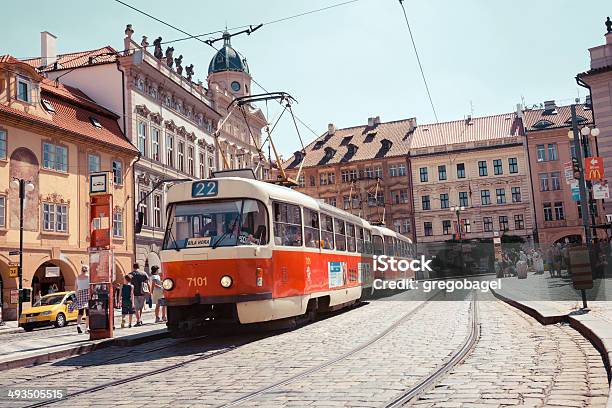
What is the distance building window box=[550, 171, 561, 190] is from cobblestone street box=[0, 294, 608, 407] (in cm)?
5138

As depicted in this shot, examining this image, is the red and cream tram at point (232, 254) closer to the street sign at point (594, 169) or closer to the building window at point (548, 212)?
the street sign at point (594, 169)

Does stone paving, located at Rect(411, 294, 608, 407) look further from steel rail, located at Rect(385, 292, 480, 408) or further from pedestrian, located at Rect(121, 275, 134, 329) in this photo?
pedestrian, located at Rect(121, 275, 134, 329)

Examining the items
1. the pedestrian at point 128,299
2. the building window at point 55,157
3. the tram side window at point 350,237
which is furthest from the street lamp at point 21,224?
the tram side window at point 350,237

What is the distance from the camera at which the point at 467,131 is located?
6812cm

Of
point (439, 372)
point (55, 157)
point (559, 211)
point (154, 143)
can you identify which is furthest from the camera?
point (559, 211)

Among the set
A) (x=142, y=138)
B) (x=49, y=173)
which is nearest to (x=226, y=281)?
(x=49, y=173)

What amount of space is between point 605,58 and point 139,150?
26.3 m

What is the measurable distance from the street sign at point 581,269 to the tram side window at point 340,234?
19.8 ft

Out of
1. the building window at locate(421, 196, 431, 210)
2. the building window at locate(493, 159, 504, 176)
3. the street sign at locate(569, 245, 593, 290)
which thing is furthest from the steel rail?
the building window at locate(493, 159, 504, 176)

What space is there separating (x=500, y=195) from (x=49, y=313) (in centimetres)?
5077

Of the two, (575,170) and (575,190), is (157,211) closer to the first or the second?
(575,190)

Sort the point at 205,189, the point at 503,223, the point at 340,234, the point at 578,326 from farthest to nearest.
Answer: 1. the point at 503,223
2. the point at 340,234
3. the point at 205,189
4. the point at 578,326

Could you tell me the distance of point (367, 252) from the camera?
69.9ft

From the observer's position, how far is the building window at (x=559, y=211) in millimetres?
60500
